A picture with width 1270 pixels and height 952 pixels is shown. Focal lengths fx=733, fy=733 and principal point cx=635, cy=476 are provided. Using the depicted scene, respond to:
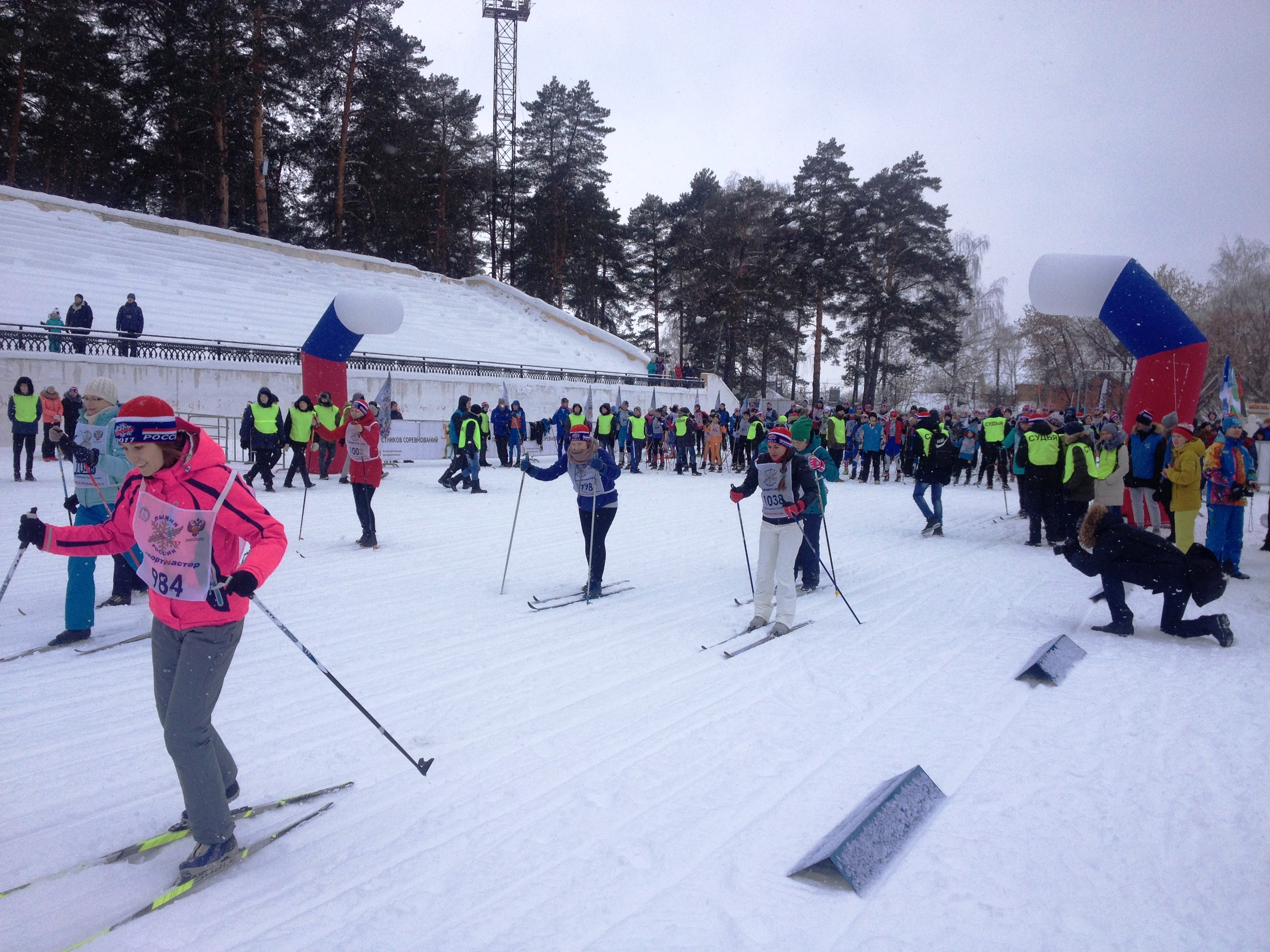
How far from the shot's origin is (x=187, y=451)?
2.86 meters

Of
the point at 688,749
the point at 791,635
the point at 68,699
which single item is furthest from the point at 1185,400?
the point at 68,699

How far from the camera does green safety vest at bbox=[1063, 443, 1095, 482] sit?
379 inches

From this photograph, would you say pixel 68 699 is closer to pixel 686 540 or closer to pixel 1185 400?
pixel 686 540

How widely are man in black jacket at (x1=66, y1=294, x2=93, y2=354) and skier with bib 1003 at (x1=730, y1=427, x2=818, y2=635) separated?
59.9 feet

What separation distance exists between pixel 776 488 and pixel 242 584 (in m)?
4.29

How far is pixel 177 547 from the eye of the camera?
110 inches

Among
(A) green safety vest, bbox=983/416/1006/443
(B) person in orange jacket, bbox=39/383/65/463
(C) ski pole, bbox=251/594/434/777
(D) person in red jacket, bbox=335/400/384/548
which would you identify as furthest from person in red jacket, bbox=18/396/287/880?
(A) green safety vest, bbox=983/416/1006/443

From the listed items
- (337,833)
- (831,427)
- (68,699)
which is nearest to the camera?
(337,833)

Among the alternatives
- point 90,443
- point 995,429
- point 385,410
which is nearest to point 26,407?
point 385,410

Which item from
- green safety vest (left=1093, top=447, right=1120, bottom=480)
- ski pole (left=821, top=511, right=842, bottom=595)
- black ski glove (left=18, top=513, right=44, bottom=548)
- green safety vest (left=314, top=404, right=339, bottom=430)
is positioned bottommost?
ski pole (left=821, top=511, right=842, bottom=595)

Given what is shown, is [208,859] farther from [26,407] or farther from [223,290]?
[223,290]

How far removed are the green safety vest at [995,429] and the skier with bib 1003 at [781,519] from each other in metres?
13.3

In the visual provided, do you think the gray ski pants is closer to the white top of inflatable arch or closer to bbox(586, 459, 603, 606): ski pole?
bbox(586, 459, 603, 606): ski pole

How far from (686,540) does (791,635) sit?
4151 mm
